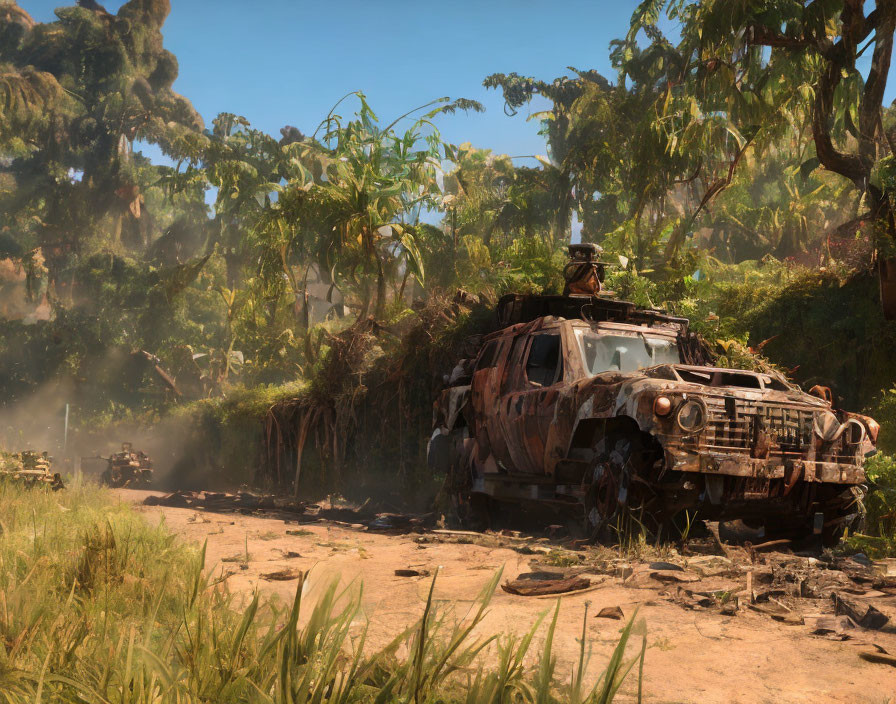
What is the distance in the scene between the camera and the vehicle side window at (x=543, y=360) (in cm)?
872

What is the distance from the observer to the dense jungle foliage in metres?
13.5

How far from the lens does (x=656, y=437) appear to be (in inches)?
259

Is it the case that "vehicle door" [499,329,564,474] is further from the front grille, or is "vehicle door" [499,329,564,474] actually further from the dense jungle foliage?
the dense jungle foliage

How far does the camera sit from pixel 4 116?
153 feet

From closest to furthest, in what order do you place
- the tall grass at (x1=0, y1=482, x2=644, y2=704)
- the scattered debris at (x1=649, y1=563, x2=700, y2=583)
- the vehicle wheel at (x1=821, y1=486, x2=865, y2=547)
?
the tall grass at (x1=0, y1=482, x2=644, y2=704) < the scattered debris at (x1=649, y1=563, x2=700, y2=583) < the vehicle wheel at (x1=821, y1=486, x2=865, y2=547)

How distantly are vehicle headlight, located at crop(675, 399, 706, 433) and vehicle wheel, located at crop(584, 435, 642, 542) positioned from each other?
0.49m

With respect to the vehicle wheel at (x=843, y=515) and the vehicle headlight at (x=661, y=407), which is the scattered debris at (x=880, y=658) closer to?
the vehicle headlight at (x=661, y=407)

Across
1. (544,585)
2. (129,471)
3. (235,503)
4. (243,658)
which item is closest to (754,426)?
(544,585)

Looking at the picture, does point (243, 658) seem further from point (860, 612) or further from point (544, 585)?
point (860, 612)

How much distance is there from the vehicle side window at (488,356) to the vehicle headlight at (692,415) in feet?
10.9

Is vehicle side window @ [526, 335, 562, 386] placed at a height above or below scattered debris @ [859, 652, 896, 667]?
above

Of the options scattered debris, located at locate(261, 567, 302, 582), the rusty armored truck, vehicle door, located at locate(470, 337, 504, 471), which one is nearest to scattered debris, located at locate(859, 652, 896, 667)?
the rusty armored truck

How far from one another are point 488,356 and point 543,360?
135 cm

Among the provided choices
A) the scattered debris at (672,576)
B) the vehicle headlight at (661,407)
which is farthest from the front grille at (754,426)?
the scattered debris at (672,576)
